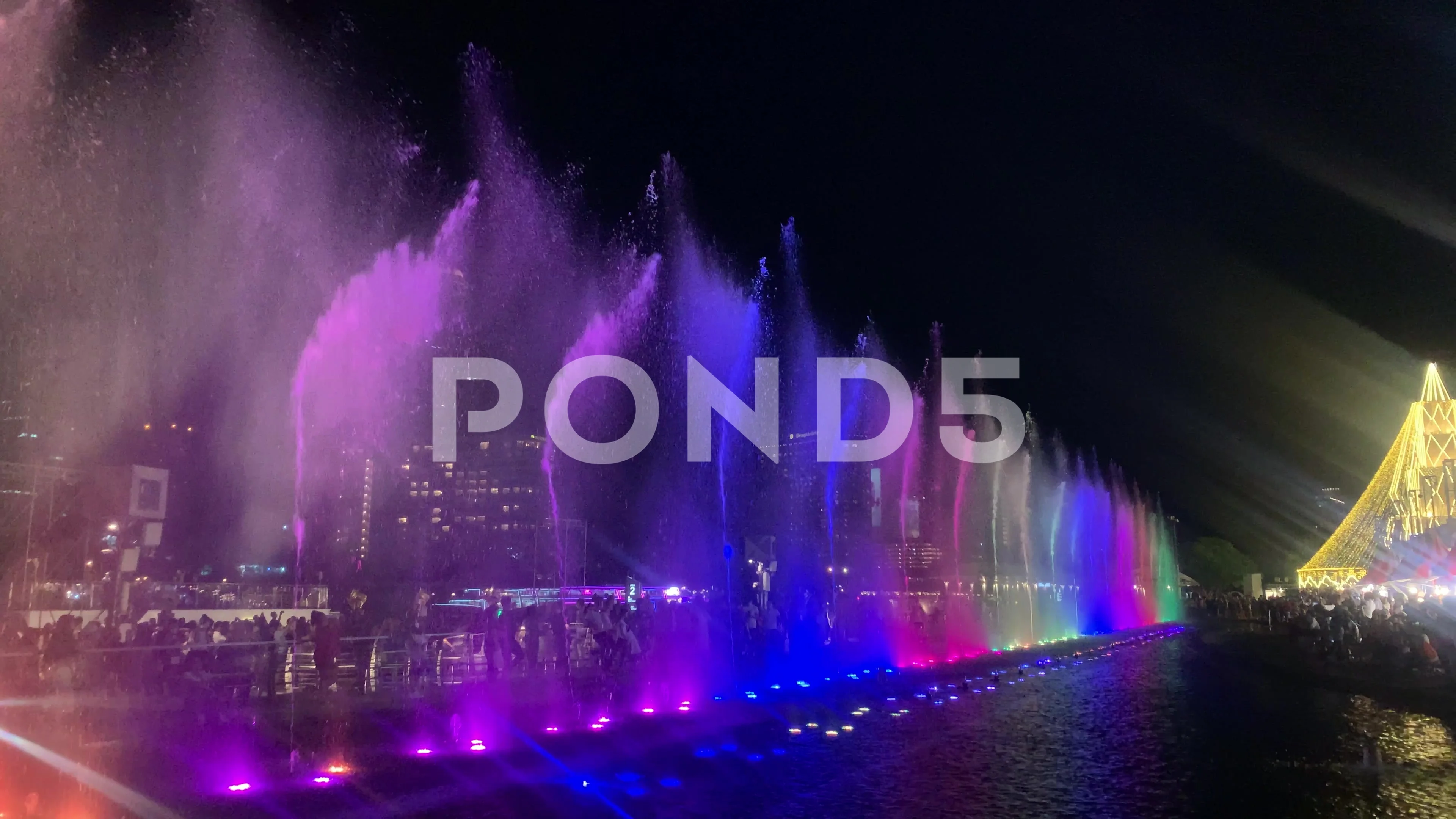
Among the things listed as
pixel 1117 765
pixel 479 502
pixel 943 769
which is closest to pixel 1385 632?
pixel 1117 765

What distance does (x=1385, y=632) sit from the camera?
22.1m

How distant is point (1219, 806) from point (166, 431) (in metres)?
53.6

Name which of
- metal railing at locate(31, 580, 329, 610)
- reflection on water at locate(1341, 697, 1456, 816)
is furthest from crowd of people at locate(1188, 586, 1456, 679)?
metal railing at locate(31, 580, 329, 610)

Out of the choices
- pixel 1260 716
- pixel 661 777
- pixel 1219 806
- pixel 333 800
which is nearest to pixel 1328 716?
pixel 1260 716

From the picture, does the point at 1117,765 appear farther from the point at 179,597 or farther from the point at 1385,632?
the point at 179,597

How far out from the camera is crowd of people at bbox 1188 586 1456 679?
19.0 m

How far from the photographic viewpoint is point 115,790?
27.9ft

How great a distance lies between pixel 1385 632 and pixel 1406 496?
47.4 m

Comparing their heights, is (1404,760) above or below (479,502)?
below

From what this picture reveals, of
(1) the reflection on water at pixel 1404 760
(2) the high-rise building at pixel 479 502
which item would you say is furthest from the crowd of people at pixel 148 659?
(2) the high-rise building at pixel 479 502

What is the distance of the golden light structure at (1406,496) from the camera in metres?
56.3

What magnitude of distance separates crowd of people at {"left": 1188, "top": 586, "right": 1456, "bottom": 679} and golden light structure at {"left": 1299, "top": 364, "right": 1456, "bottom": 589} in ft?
76.8

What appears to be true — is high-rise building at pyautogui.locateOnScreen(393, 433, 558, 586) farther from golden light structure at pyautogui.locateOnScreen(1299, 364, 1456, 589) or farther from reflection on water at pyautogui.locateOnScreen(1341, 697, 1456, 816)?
reflection on water at pyautogui.locateOnScreen(1341, 697, 1456, 816)

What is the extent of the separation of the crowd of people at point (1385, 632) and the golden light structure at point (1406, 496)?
23.4m
